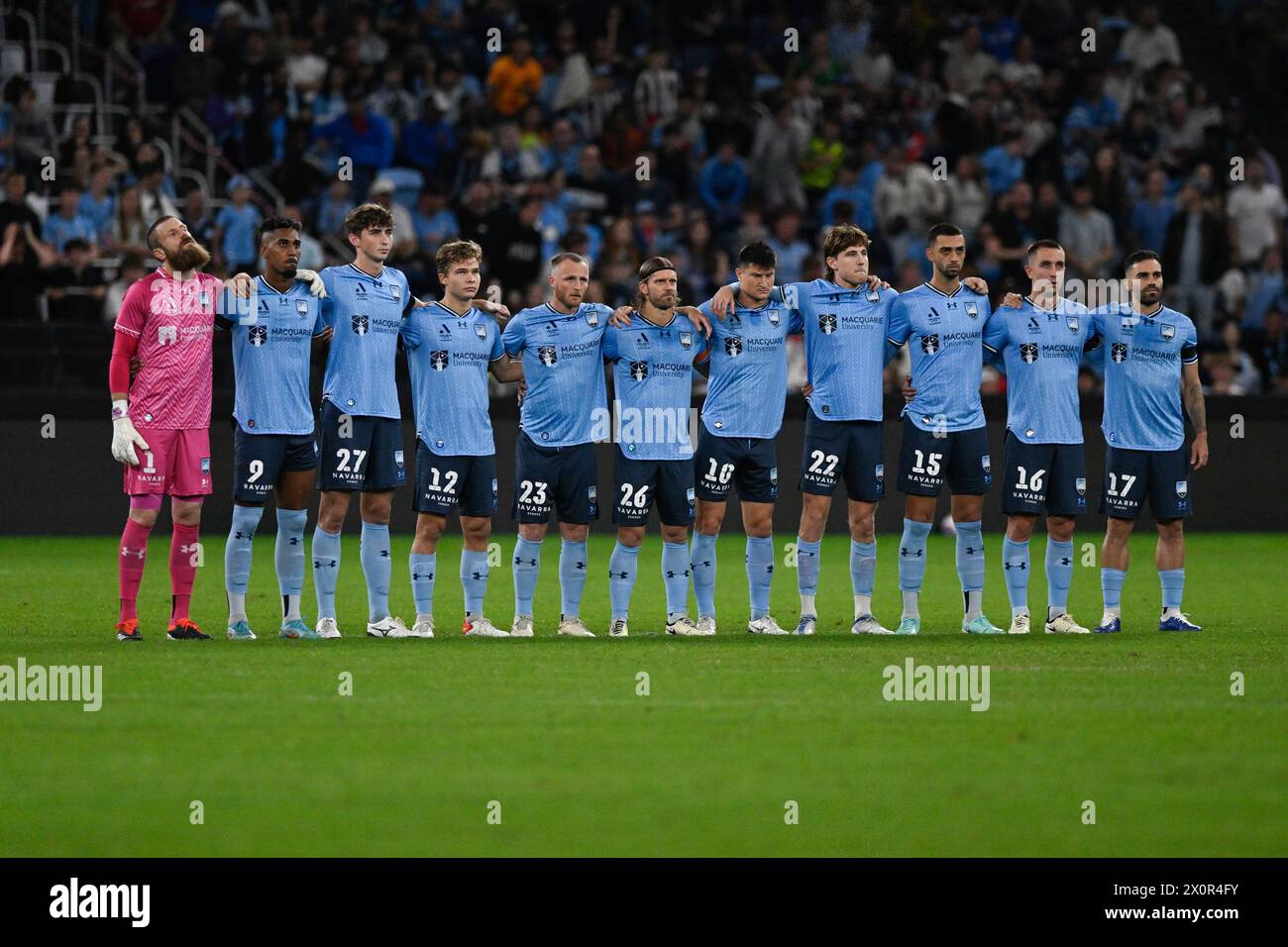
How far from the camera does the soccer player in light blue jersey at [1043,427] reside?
→ 1227 centimetres

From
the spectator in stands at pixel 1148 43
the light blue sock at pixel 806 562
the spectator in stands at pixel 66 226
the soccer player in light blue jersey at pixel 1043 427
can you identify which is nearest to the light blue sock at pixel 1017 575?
the soccer player in light blue jersey at pixel 1043 427

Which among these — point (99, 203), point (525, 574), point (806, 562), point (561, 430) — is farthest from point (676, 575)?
point (99, 203)

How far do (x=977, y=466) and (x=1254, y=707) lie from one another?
338cm

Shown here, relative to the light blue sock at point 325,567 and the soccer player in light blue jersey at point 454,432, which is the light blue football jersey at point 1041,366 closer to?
the soccer player in light blue jersey at point 454,432

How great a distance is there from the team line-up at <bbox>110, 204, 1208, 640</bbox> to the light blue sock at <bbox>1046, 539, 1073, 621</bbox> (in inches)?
0.8

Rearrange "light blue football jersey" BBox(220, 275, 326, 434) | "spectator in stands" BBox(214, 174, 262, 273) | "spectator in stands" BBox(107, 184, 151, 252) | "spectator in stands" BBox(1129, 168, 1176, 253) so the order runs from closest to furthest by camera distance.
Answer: "light blue football jersey" BBox(220, 275, 326, 434) → "spectator in stands" BBox(107, 184, 151, 252) → "spectator in stands" BBox(214, 174, 262, 273) → "spectator in stands" BBox(1129, 168, 1176, 253)

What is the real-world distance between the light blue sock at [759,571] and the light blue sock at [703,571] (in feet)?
0.81

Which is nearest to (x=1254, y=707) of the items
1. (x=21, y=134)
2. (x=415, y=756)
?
(x=415, y=756)

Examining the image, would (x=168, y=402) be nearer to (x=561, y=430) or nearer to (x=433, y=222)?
(x=561, y=430)

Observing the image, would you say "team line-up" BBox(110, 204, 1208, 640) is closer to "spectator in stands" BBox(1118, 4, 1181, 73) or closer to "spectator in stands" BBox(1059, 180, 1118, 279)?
"spectator in stands" BBox(1059, 180, 1118, 279)

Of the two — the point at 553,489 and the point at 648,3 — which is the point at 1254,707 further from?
the point at 648,3

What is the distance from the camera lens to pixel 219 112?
23.2 m

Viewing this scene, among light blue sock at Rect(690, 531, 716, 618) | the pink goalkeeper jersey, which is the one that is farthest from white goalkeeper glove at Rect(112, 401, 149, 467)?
light blue sock at Rect(690, 531, 716, 618)

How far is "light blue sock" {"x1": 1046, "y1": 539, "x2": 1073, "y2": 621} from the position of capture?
12336mm
